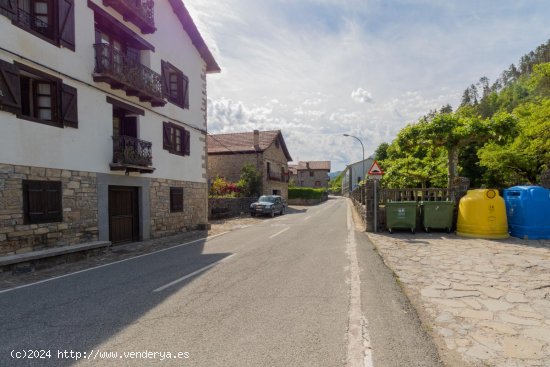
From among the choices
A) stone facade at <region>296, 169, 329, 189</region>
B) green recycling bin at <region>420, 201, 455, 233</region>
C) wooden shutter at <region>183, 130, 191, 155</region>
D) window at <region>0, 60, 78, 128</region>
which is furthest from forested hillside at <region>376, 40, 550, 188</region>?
stone facade at <region>296, 169, 329, 189</region>

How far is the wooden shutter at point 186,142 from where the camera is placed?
1633 cm

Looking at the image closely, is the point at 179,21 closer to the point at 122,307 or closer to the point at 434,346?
the point at 122,307

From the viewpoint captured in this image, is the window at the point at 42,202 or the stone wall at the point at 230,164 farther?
the stone wall at the point at 230,164

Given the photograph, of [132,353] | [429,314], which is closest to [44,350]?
[132,353]

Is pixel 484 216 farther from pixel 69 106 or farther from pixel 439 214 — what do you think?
pixel 69 106

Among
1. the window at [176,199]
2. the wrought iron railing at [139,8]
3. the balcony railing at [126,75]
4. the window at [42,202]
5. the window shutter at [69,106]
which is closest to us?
the window at [42,202]

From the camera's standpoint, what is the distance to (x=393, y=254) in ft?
28.5

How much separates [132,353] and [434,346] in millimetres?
3179

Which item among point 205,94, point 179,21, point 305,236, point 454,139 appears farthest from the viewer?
point 205,94

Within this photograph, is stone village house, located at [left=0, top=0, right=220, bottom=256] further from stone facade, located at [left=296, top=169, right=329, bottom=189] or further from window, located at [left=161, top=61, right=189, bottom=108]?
stone facade, located at [left=296, top=169, right=329, bottom=189]

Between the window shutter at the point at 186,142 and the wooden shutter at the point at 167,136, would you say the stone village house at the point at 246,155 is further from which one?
the wooden shutter at the point at 167,136

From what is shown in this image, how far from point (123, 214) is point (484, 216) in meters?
12.5

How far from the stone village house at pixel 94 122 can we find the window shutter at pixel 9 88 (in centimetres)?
2

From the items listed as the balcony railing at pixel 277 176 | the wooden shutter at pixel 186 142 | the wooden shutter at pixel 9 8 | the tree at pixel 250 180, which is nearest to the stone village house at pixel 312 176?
the balcony railing at pixel 277 176
